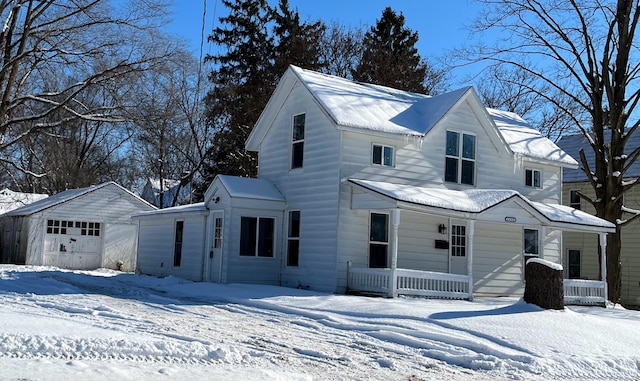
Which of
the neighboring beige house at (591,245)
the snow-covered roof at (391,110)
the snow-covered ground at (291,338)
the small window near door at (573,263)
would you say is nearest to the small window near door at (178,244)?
the snow-covered ground at (291,338)

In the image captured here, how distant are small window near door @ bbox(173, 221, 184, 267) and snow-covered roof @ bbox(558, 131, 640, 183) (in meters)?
18.9

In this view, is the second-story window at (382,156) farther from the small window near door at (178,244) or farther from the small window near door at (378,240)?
the small window near door at (178,244)

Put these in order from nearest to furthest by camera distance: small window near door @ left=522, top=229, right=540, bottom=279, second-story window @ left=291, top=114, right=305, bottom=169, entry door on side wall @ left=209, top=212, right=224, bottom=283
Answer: entry door on side wall @ left=209, top=212, right=224, bottom=283, second-story window @ left=291, top=114, right=305, bottom=169, small window near door @ left=522, top=229, right=540, bottom=279

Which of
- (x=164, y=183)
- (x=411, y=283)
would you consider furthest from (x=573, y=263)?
(x=164, y=183)

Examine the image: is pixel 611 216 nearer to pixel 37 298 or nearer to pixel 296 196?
pixel 296 196

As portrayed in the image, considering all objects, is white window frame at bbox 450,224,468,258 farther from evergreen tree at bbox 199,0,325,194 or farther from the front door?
evergreen tree at bbox 199,0,325,194

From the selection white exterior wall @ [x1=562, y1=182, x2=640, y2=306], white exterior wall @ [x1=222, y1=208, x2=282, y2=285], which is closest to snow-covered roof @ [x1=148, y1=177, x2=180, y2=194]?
white exterior wall @ [x1=562, y1=182, x2=640, y2=306]

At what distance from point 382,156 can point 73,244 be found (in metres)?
18.6

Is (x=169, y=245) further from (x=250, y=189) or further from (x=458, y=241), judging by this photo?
(x=458, y=241)

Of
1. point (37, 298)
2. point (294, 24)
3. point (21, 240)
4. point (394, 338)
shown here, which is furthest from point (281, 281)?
point (294, 24)

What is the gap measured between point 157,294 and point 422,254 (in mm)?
7708

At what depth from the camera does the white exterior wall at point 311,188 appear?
19422 mm

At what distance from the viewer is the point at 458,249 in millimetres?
21594

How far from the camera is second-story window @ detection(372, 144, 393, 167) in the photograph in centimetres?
2023
